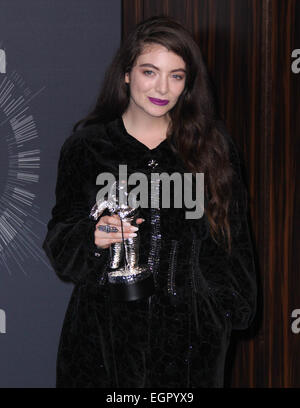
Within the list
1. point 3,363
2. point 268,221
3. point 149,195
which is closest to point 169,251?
point 149,195

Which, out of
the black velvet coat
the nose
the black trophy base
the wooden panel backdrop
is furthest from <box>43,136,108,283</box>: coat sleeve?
the wooden panel backdrop

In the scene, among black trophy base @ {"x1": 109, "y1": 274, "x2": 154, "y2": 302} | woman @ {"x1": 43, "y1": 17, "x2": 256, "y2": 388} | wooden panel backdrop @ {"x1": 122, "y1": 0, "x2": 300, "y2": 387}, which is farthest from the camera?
wooden panel backdrop @ {"x1": 122, "y1": 0, "x2": 300, "y2": 387}

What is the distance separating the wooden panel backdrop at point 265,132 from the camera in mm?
2045

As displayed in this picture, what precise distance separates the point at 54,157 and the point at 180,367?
830 millimetres

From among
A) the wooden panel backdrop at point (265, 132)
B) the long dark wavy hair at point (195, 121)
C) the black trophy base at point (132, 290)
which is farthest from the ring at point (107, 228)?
the wooden panel backdrop at point (265, 132)

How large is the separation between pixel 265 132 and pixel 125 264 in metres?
0.61

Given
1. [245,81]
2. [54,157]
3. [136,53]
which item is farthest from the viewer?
[54,157]

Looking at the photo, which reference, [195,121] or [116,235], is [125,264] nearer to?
[116,235]

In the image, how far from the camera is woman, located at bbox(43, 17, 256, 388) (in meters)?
1.78

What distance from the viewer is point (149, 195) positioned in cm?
183

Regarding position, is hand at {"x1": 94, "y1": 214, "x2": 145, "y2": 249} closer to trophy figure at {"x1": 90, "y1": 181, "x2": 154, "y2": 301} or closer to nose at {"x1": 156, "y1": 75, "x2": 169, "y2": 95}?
trophy figure at {"x1": 90, "y1": 181, "x2": 154, "y2": 301}

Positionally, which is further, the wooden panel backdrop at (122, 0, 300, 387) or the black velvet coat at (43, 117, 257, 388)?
the wooden panel backdrop at (122, 0, 300, 387)

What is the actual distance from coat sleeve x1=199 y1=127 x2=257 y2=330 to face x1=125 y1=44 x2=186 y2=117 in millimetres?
245
